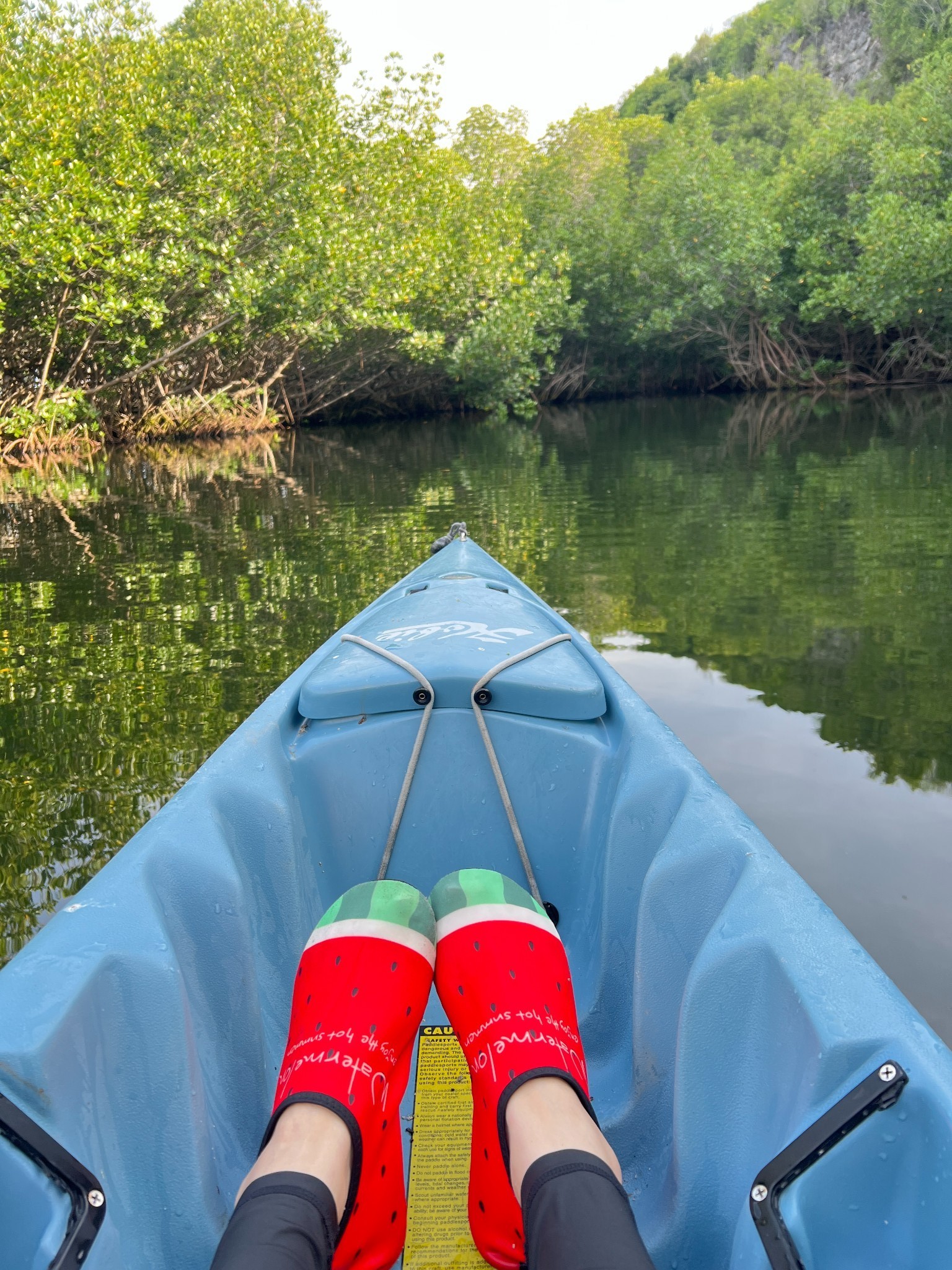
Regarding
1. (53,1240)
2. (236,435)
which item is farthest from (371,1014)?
(236,435)

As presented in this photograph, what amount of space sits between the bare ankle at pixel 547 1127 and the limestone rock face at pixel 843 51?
4648cm

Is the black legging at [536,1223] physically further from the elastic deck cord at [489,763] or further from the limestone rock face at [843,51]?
the limestone rock face at [843,51]

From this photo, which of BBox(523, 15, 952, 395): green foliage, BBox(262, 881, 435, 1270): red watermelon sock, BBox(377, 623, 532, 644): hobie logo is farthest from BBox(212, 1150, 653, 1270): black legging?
BBox(523, 15, 952, 395): green foliage

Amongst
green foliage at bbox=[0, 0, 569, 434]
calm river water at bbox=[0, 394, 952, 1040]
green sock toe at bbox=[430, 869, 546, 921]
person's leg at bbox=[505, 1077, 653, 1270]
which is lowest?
calm river water at bbox=[0, 394, 952, 1040]

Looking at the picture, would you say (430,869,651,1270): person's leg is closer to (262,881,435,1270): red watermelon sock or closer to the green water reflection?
(262,881,435,1270): red watermelon sock

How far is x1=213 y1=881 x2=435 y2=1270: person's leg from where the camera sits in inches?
36.5

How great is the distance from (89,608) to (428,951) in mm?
4281

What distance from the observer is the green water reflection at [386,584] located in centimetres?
310

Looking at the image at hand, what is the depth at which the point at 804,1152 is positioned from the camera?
2.97 ft

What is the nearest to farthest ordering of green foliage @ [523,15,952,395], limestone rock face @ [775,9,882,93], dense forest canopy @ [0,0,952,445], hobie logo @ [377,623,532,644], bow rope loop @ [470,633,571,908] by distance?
bow rope loop @ [470,633,571,908] → hobie logo @ [377,623,532,644] → dense forest canopy @ [0,0,952,445] → green foliage @ [523,15,952,395] → limestone rock face @ [775,9,882,93]

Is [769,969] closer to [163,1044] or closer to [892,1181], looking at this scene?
[892,1181]

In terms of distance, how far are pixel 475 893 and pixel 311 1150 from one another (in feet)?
1.60

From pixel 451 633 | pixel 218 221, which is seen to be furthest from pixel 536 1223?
pixel 218 221

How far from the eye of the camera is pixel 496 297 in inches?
744
